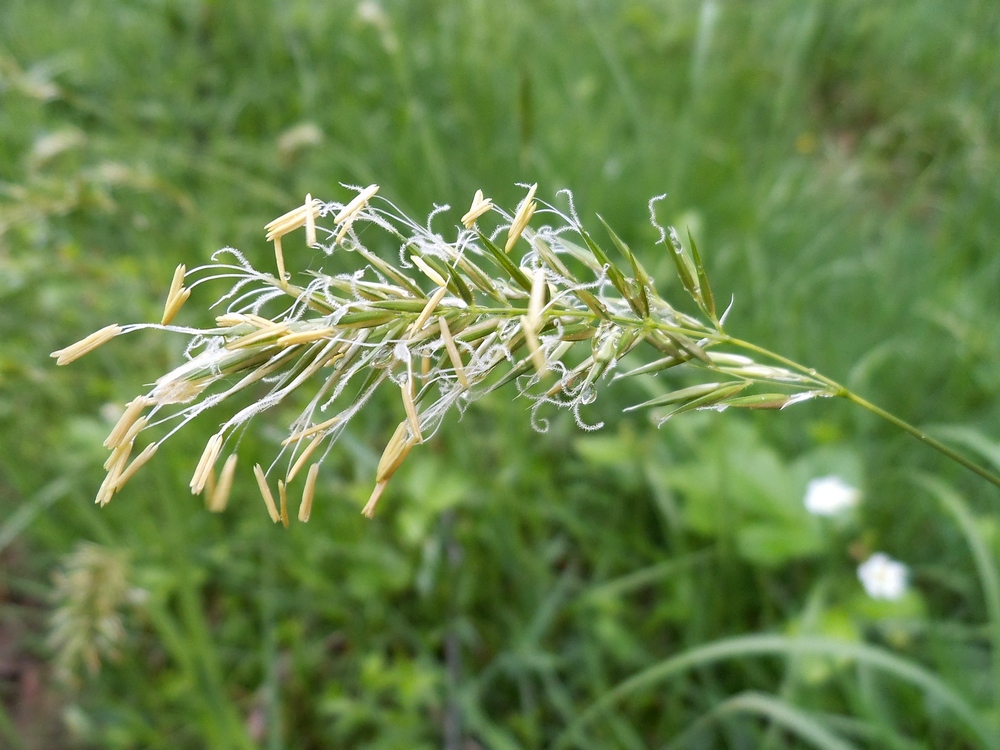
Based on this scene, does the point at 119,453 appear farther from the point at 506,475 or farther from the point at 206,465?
the point at 506,475

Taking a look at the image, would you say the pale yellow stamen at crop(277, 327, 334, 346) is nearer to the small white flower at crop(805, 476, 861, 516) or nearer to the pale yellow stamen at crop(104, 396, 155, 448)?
the pale yellow stamen at crop(104, 396, 155, 448)

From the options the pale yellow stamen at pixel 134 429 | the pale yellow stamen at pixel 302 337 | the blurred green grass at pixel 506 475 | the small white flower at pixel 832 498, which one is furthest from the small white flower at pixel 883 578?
the pale yellow stamen at pixel 134 429

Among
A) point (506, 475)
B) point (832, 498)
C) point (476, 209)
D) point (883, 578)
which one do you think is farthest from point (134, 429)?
point (883, 578)

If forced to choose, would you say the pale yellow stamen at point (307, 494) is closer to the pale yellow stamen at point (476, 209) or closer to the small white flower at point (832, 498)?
the pale yellow stamen at point (476, 209)

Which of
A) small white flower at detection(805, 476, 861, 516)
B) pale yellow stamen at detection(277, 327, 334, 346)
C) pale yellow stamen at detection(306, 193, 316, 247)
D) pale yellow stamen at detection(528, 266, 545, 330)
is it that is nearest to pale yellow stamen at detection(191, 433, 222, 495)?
pale yellow stamen at detection(277, 327, 334, 346)

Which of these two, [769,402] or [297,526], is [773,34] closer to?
[297,526]
